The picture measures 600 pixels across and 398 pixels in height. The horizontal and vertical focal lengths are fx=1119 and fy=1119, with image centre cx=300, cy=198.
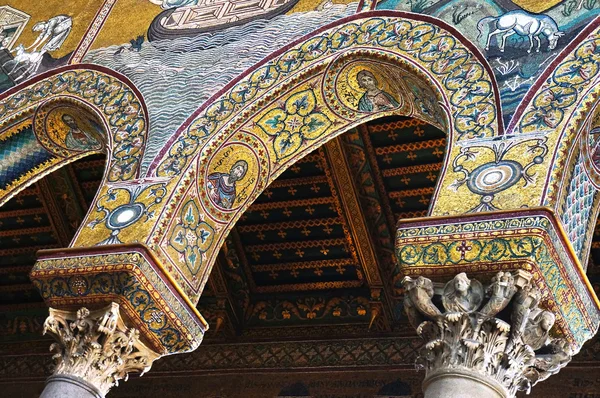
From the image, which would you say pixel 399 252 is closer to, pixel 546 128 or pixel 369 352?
pixel 546 128

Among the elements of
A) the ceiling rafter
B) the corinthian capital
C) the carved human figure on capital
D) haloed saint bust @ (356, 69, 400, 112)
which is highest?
the ceiling rafter

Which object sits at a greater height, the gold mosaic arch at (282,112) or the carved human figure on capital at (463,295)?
the gold mosaic arch at (282,112)

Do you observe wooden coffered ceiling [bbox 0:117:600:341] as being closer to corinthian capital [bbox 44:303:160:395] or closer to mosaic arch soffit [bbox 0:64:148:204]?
mosaic arch soffit [bbox 0:64:148:204]

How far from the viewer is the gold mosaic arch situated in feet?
22.9

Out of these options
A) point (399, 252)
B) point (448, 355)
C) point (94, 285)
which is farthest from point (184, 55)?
point (448, 355)

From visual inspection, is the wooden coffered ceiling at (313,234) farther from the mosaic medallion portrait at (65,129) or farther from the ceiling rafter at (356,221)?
the mosaic medallion portrait at (65,129)

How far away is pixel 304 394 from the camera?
1028 centimetres

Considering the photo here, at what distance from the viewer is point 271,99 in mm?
7312

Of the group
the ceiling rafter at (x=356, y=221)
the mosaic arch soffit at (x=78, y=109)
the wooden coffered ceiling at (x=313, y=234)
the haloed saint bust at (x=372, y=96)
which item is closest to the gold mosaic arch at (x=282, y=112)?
the haloed saint bust at (x=372, y=96)

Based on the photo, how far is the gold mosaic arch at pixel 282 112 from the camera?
275 inches

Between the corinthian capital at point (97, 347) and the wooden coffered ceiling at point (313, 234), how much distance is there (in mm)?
3458

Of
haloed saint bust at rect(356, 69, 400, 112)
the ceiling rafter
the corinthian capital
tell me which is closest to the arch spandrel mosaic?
haloed saint bust at rect(356, 69, 400, 112)

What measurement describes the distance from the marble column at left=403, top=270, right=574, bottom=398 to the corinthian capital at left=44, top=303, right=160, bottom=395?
193 cm

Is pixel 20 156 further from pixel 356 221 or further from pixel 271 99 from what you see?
pixel 356 221
